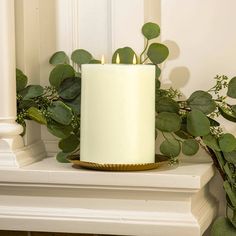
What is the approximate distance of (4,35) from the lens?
1.00 m

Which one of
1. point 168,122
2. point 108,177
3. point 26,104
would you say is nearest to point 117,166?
point 108,177

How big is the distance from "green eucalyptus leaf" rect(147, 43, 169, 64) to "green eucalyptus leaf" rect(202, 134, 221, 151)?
5.8 inches

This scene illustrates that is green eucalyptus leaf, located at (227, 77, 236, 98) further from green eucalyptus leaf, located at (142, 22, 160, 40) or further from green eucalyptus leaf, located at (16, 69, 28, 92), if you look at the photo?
green eucalyptus leaf, located at (16, 69, 28, 92)

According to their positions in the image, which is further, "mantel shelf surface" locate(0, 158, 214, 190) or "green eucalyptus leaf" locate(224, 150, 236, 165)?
"green eucalyptus leaf" locate(224, 150, 236, 165)

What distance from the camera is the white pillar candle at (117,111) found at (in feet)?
2.99

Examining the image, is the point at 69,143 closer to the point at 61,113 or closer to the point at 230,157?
the point at 61,113

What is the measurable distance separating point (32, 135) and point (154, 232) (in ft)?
1.03

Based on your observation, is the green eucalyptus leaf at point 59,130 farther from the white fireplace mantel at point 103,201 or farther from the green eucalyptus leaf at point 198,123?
the green eucalyptus leaf at point 198,123

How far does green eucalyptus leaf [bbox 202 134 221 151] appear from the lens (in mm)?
993

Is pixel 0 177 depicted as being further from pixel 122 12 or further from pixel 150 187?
pixel 122 12

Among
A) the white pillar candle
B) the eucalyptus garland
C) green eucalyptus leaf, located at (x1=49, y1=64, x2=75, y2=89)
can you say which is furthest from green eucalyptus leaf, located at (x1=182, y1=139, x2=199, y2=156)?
green eucalyptus leaf, located at (x1=49, y1=64, x2=75, y2=89)

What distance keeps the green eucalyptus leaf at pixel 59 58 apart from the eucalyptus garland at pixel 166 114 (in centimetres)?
3

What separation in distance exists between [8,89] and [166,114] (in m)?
0.26

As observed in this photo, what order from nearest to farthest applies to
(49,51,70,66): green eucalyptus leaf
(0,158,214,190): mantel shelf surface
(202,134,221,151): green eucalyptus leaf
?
(0,158,214,190): mantel shelf surface → (202,134,221,151): green eucalyptus leaf → (49,51,70,66): green eucalyptus leaf
